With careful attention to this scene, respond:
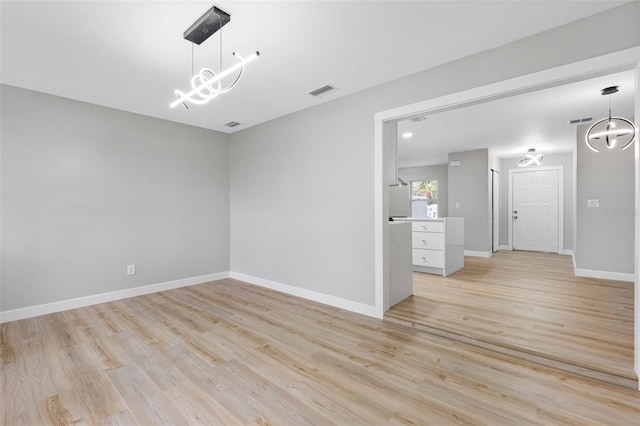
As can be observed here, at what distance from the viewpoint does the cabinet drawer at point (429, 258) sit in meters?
4.96

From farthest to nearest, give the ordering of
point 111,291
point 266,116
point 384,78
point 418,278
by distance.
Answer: point 418,278 → point 266,116 → point 111,291 → point 384,78

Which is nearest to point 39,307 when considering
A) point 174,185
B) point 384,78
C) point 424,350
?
point 174,185

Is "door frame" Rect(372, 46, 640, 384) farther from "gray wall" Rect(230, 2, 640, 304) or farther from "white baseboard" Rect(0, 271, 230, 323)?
"white baseboard" Rect(0, 271, 230, 323)

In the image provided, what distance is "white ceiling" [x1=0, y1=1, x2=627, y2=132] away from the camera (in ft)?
6.48

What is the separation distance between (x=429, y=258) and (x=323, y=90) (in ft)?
11.1

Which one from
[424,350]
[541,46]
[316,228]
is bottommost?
[424,350]

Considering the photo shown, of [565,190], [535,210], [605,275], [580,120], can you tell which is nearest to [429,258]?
[605,275]

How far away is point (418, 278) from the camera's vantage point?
482 cm

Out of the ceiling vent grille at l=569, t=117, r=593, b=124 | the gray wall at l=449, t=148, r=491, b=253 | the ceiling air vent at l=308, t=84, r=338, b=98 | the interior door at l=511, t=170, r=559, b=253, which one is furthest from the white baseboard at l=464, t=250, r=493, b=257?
the ceiling air vent at l=308, t=84, r=338, b=98

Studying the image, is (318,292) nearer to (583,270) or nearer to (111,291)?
(111,291)

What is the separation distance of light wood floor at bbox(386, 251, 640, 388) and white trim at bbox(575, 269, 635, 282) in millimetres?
161

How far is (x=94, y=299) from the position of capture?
12.2 feet

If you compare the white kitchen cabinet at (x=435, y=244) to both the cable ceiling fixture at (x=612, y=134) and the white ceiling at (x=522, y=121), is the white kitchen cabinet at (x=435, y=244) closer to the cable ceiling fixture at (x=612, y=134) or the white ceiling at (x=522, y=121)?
the white ceiling at (x=522, y=121)

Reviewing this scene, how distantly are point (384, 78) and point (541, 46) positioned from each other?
1.31 metres
